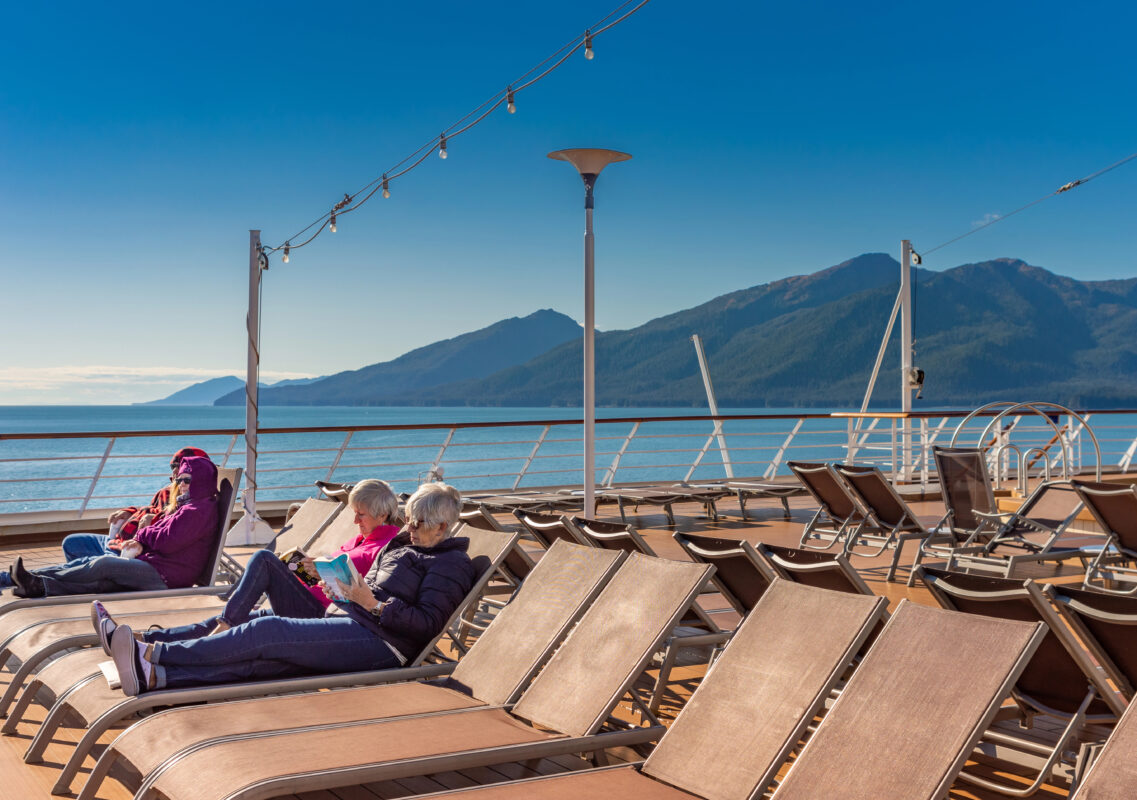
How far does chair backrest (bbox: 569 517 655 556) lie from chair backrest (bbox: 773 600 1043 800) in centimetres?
140

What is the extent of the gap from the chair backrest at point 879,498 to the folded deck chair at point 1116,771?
4.16 m

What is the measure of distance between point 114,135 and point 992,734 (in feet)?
96.6

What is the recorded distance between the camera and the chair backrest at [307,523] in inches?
195

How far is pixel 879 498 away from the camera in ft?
19.5

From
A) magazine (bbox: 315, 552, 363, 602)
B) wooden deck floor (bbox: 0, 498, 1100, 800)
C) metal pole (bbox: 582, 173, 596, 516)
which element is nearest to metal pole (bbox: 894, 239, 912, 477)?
wooden deck floor (bbox: 0, 498, 1100, 800)

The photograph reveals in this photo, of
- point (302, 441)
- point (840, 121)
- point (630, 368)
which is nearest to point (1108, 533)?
point (840, 121)

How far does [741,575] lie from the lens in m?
3.14

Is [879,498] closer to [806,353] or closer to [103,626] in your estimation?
[103,626]

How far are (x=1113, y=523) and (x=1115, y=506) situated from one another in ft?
0.41

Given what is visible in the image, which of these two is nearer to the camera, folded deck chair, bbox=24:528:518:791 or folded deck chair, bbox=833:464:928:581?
folded deck chair, bbox=24:528:518:791

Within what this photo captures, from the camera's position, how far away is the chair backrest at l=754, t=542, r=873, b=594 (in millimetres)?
2777

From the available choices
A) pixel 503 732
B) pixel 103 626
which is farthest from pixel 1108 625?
pixel 103 626

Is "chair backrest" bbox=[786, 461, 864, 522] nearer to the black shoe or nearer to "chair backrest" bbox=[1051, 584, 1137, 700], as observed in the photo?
"chair backrest" bbox=[1051, 584, 1137, 700]

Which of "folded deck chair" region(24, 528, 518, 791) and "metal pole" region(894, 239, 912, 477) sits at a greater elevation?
"metal pole" region(894, 239, 912, 477)
